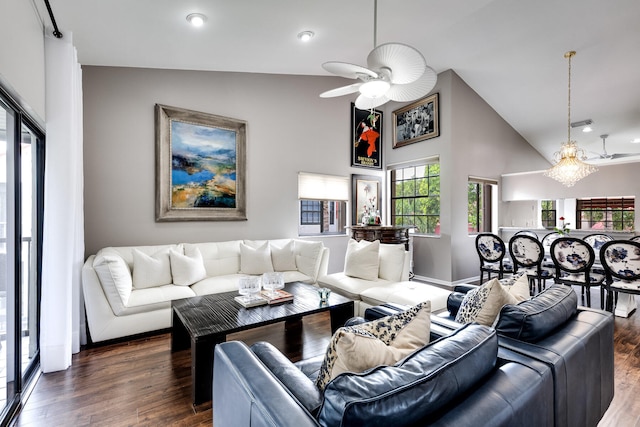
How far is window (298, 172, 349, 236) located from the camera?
201 inches

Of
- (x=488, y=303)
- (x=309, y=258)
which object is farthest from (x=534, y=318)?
(x=309, y=258)

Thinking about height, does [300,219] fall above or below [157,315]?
above

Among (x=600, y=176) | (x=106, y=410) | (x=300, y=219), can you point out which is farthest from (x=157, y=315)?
(x=600, y=176)

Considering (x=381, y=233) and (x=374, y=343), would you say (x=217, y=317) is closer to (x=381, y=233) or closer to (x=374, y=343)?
(x=374, y=343)

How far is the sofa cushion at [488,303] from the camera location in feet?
5.10

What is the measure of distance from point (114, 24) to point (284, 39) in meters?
1.60

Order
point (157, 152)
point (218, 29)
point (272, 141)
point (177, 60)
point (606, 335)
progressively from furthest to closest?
point (272, 141)
point (157, 152)
point (177, 60)
point (218, 29)
point (606, 335)

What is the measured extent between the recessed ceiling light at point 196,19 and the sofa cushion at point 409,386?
10.2ft

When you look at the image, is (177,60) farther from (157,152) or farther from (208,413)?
(208,413)

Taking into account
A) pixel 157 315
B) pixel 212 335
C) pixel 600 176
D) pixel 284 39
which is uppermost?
pixel 284 39

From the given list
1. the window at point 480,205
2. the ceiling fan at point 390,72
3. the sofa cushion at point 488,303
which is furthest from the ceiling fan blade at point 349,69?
the window at point 480,205

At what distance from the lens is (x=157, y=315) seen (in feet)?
9.89

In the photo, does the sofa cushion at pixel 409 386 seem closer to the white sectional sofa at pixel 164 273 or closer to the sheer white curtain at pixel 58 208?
the sheer white curtain at pixel 58 208

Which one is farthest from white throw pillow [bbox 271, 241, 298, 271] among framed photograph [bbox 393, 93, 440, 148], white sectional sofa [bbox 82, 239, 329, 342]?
framed photograph [bbox 393, 93, 440, 148]
